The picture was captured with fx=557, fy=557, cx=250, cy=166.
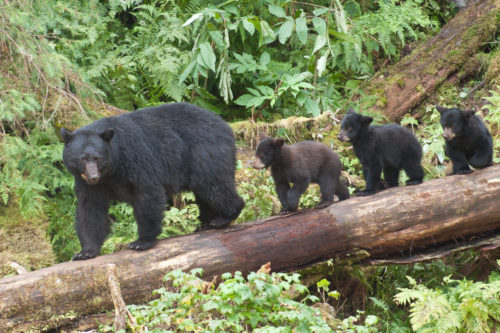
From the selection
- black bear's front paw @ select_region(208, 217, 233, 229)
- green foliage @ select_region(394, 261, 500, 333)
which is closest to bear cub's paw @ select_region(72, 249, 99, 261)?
black bear's front paw @ select_region(208, 217, 233, 229)

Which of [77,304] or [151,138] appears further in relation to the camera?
[151,138]

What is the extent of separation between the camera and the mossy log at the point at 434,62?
9.27m

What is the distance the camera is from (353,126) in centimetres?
623

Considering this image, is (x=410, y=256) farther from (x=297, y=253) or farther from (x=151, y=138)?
(x=151, y=138)

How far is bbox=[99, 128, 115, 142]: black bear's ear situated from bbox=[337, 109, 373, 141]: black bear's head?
8.39 ft

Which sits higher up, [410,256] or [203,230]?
[203,230]

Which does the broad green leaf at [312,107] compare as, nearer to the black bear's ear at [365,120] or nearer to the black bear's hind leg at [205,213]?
the black bear's ear at [365,120]

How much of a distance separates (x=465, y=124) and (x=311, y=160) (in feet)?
5.77

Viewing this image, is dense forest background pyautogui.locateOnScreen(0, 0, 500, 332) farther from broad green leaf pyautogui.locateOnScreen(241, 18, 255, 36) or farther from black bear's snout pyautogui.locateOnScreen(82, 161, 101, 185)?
black bear's snout pyautogui.locateOnScreen(82, 161, 101, 185)

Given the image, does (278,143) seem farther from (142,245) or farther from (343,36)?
(343,36)

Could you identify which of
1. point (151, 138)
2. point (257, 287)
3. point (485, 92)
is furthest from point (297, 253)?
point (485, 92)

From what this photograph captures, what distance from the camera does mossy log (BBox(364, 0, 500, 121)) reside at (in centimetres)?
927

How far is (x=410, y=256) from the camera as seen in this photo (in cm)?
551

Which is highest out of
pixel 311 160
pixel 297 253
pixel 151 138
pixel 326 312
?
pixel 151 138
